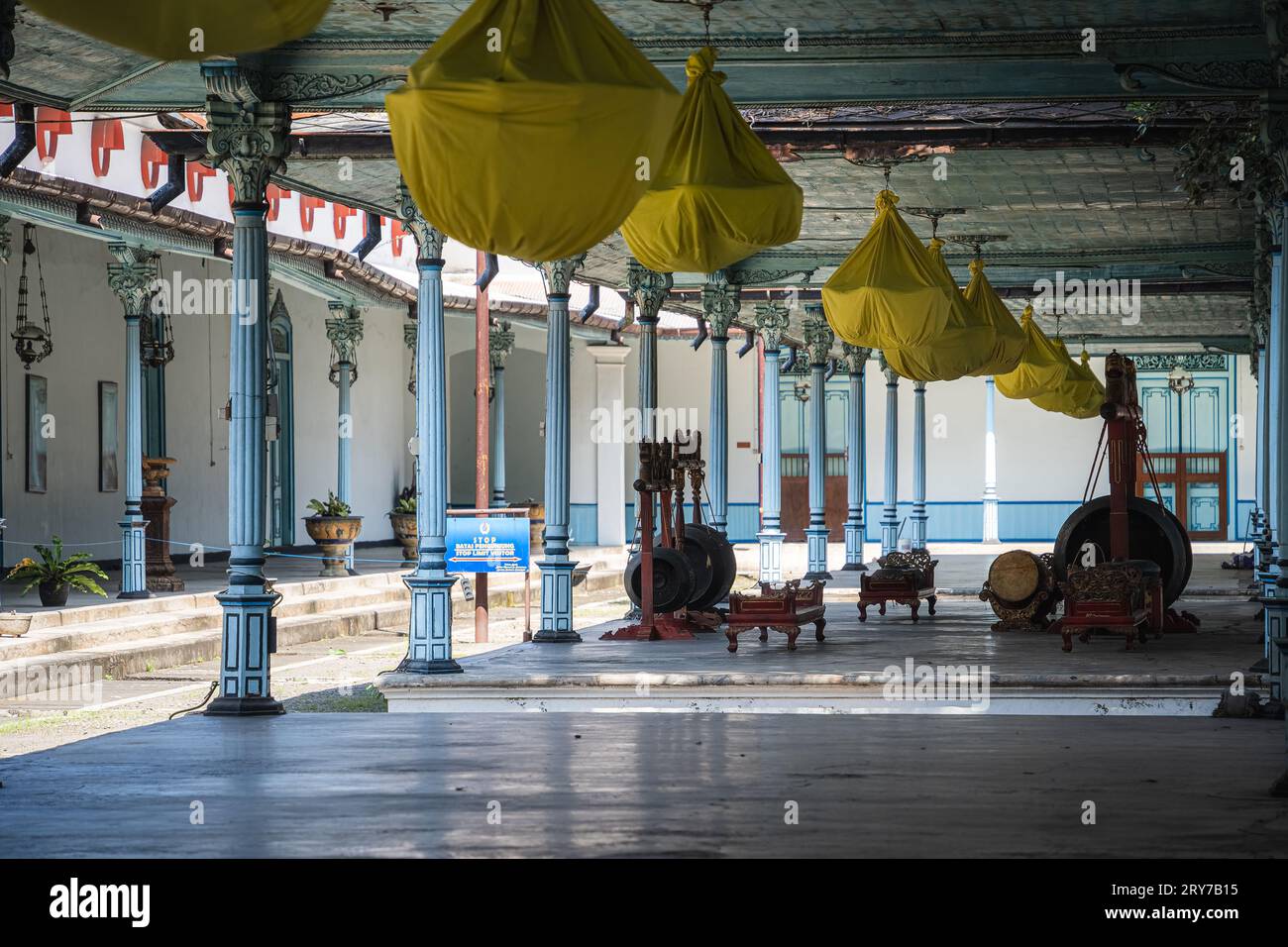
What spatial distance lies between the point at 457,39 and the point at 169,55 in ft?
4.80

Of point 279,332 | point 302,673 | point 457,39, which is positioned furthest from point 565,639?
point 279,332

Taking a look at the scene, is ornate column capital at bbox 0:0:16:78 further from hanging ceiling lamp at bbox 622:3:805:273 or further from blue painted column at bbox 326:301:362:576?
blue painted column at bbox 326:301:362:576

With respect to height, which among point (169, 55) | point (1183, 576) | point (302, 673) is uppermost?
point (169, 55)

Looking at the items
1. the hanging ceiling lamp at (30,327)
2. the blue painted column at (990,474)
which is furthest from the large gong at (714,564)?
the blue painted column at (990,474)

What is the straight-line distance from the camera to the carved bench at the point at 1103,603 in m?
12.6

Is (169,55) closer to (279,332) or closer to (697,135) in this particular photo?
(697,135)

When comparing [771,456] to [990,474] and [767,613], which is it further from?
[990,474]

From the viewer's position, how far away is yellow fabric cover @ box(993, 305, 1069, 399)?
656 inches

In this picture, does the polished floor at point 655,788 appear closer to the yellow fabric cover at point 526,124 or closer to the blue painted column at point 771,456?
the yellow fabric cover at point 526,124

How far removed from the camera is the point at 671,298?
21.5 meters

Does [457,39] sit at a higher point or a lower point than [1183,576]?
higher

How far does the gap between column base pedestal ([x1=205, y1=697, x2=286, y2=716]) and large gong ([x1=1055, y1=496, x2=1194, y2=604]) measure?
792 centimetres

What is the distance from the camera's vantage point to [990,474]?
35.7 meters

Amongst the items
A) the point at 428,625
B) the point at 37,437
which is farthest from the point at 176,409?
the point at 428,625
